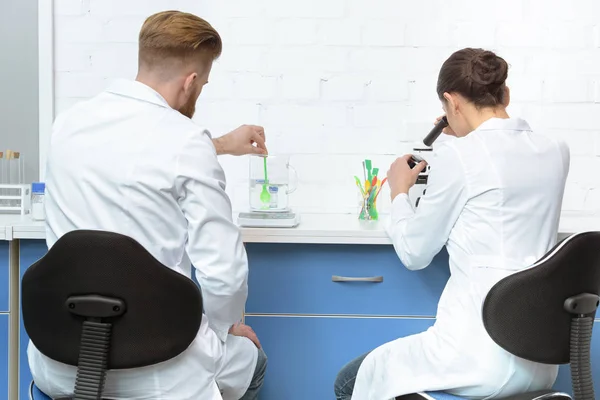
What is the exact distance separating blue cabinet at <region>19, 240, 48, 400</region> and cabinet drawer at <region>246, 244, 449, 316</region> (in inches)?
23.7

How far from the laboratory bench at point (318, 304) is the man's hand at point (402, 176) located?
148mm

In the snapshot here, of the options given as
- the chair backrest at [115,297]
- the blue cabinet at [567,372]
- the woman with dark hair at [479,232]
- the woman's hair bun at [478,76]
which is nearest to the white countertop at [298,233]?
the woman with dark hair at [479,232]

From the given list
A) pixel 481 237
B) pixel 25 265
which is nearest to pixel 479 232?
pixel 481 237

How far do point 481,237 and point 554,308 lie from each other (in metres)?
0.24

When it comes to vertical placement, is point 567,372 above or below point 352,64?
below

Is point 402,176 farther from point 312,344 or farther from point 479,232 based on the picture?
point 312,344

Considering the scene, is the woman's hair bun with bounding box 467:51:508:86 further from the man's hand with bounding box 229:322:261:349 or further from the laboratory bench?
the man's hand with bounding box 229:322:261:349

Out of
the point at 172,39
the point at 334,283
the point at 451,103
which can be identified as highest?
the point at 172,39

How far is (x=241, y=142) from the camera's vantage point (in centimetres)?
210

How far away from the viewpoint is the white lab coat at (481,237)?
156 cm

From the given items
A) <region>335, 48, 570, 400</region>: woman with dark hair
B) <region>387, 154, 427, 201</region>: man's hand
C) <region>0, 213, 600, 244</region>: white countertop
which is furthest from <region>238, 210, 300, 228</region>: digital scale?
<region>335, 48, 570, 400</region>: woman with dark hair

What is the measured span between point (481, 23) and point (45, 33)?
1.60m

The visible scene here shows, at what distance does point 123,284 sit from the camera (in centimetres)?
128

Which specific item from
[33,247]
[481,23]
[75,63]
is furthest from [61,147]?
[481,23]
